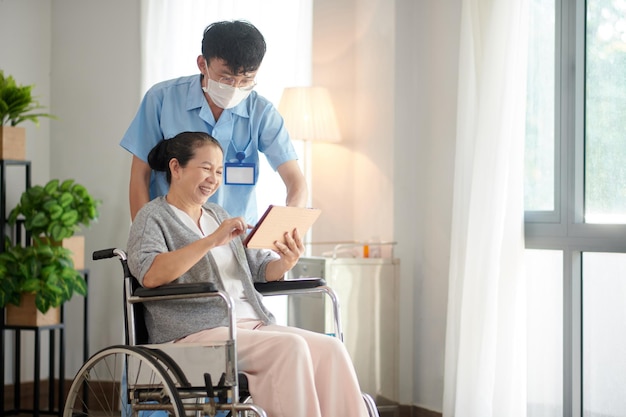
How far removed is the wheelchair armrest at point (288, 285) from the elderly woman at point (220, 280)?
0.10 ft

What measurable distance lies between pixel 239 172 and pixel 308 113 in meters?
1.19

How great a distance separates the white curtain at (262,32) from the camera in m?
4.14

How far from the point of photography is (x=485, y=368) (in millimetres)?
3309

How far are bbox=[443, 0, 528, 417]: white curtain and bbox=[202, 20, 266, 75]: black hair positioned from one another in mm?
1095

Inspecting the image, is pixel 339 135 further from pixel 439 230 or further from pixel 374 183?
pixel 439 230

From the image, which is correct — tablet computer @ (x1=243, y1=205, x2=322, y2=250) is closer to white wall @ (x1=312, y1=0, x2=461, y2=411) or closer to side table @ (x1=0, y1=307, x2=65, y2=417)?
white wall @ (x1=312, y1=0, x2=461, y2=411)

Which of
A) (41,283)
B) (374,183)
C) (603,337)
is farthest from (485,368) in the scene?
(41,283)

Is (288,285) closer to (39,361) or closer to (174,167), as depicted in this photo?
(174,167)

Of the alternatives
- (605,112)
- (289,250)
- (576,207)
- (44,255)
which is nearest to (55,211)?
(44,255)

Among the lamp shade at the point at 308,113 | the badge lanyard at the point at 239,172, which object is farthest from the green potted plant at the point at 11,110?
the badge lanyard at the point at 239,172

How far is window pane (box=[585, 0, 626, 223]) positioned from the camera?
10.5ft

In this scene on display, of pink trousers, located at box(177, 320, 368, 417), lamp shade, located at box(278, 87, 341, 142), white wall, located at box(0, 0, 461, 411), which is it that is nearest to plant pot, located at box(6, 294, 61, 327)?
white wall, located at box(0, 0, 461, 411)

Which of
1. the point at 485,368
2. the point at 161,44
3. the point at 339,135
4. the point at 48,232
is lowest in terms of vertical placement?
the point at 485,368

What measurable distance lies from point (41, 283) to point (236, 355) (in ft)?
6.24
